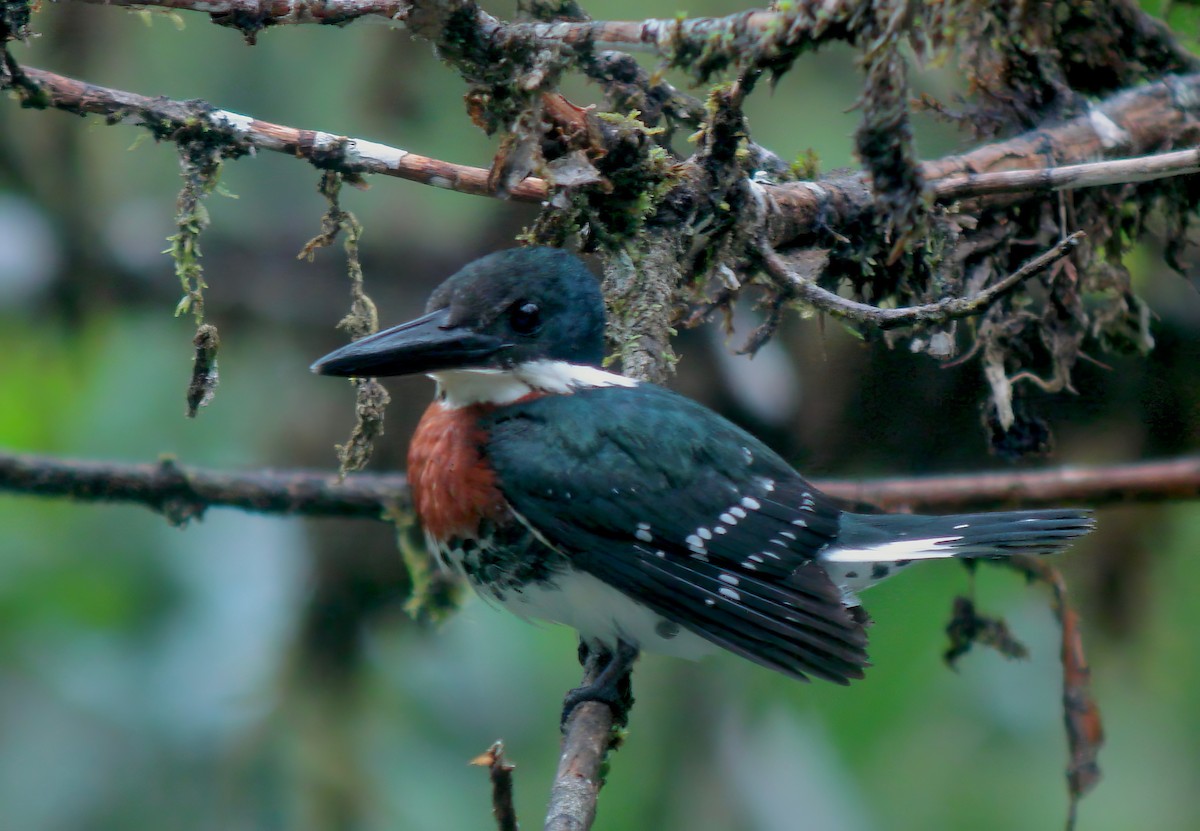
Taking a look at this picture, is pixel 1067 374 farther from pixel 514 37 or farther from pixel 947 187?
pixel 514 37

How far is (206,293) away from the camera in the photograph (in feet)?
9.43

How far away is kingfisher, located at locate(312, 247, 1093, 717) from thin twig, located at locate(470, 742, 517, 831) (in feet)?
1.90

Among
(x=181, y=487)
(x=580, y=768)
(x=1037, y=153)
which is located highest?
(x=1037, y=153)

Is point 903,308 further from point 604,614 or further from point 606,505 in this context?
point 604,614

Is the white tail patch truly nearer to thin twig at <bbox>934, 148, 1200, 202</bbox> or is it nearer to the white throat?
the white throat

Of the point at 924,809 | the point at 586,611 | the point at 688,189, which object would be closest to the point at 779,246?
the point at 688,189

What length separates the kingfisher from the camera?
1828 mm

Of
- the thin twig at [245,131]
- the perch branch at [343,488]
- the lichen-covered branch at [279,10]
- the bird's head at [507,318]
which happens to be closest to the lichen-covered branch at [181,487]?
the perch branch at [343,488]

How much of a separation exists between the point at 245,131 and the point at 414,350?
0.44 m

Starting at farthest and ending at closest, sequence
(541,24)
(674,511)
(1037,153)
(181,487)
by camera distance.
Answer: (181,487) → (1037,153) → (674,511) → (541,24)

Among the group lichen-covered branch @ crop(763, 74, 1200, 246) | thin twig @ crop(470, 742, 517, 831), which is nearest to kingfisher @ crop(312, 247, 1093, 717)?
lichen-covered branch @ crop(763, 74, 1200, 246)

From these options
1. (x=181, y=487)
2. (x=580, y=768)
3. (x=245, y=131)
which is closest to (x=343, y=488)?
(x=181, y=487)

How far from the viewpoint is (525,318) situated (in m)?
1.97

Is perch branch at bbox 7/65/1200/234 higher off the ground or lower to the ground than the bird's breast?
higher
